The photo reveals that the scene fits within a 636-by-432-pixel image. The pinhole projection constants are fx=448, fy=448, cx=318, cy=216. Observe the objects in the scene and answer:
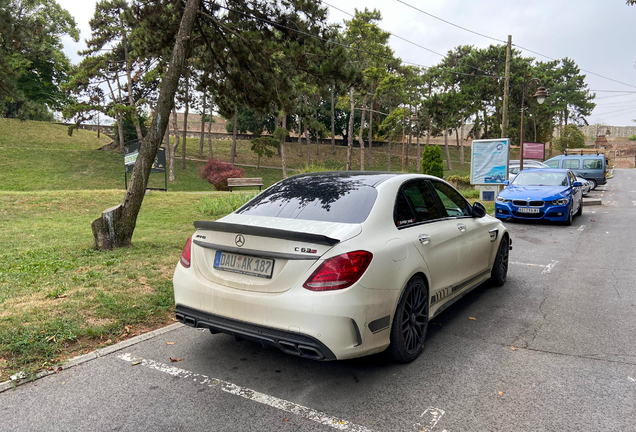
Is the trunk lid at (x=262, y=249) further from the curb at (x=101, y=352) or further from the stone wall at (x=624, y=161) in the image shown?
the stone wall at (x=624, y=161)

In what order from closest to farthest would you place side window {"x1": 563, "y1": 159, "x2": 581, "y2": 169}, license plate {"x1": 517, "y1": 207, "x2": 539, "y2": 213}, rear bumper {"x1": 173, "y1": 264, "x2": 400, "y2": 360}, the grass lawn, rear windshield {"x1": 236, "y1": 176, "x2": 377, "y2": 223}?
rear bumper {"x1": 173, "y1": 264, "x2": 400, "y2": 360}, rear windshield {"x1": 236, "y1": 176, "x2": 377, "y2": 223}, the grass lawn, license plate {"x1": 517, "y1": 207, "x2": 539, "y2": 213}, side window {"x1": 563, "y1": 159, "x2": 581, "y2": 169}

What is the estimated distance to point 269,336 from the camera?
10.1ft

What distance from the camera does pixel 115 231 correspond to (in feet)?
25.1

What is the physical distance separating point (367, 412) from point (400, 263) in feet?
3.57

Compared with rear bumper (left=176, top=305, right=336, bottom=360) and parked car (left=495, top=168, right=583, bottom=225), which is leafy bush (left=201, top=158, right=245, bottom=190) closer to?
parked car (left=495, top=168, right=583, bottom=225)

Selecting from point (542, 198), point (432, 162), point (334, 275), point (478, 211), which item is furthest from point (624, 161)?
point (334, 275)

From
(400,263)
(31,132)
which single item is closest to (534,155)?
(400,263)

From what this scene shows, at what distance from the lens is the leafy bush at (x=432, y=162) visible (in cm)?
2297

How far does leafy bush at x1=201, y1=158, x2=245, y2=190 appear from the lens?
92.2 feet

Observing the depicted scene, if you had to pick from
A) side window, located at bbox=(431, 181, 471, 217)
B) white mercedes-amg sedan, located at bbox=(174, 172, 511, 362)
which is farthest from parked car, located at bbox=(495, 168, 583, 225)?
white mercedes-amg sedan, located at bbox=(174, 172, 511, 362)

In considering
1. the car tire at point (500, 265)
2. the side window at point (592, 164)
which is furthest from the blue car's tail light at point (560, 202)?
the side window at point (592, 164)

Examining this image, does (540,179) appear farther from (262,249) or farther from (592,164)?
(592,164)

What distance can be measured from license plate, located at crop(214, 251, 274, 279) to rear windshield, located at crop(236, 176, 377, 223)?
0.59m

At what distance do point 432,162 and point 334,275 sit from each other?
21280 millimetres
